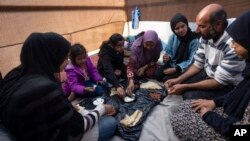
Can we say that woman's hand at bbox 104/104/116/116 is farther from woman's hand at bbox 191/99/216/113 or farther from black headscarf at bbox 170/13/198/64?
black headscarf at bbox 170/13/198/64

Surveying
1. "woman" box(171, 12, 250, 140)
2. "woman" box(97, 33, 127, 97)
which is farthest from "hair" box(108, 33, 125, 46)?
"woman" box(171, 12, 250, 140)

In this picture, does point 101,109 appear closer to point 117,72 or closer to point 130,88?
point 130,88

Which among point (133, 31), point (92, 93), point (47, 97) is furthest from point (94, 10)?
point (47, 97)

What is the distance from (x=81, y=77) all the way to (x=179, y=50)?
3.42 ft

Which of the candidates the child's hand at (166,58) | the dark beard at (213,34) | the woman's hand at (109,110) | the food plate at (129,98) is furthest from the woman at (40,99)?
the child's hand at (166,58)

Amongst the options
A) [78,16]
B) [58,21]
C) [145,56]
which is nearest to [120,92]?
[145,56]

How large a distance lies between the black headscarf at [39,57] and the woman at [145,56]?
1.13 metres

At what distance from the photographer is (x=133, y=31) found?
3.80m

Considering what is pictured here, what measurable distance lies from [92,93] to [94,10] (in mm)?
1634

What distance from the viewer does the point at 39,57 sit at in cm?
117

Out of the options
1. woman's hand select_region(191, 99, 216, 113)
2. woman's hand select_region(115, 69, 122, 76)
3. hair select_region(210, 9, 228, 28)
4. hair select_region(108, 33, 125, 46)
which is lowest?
woman's hand select_region(115, 69, 122, 76)

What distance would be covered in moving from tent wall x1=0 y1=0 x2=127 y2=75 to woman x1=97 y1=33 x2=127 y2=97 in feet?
2.47

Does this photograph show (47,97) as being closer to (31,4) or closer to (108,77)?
(108,77)

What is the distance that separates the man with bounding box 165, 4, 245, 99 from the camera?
1.57 m
